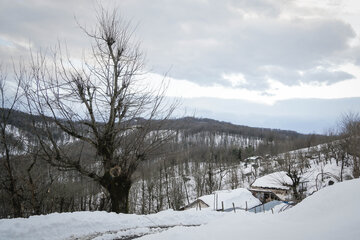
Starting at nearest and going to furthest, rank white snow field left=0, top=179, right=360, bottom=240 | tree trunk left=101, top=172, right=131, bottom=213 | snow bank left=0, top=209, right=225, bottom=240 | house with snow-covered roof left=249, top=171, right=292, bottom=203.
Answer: white snow field left=0, top=179, right=360, bottom=240 < snow bank left=0, top=209, right=225, bottom=240 < tree trunk left=101, top=172, right=131, bottom=213 < house with snow-covered roof left=249, top=171, right=292, bottom=203

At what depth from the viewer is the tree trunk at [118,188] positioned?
9.02 meters

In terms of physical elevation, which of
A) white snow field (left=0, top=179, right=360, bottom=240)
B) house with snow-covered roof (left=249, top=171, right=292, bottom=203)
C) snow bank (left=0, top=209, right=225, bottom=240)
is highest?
white snow field (left=0, top=179, right=360, bottom=240)

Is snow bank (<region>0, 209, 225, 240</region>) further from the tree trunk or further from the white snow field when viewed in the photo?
the tree trunk

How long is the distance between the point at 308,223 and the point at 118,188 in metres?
7.43

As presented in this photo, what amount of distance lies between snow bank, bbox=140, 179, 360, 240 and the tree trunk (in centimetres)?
536

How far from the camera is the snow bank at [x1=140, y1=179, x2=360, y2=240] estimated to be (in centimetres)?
279

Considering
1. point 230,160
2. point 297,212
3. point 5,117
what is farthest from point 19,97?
point 230,160

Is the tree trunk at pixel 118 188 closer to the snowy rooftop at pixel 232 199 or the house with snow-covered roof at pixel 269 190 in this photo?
the snowy rooftop at pixel 232 199

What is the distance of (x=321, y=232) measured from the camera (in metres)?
2.81

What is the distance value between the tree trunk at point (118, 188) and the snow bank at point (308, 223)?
17.6ft

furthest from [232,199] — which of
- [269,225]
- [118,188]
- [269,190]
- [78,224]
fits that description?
[269,225]

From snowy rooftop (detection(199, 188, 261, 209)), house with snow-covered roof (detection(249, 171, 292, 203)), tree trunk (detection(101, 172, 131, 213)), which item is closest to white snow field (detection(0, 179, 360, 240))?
tree trunk (detection(101, 172, 131, 213))

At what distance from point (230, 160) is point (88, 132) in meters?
80.0

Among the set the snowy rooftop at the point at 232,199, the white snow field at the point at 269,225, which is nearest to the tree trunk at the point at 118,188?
the white snow field at the point at 269,225
